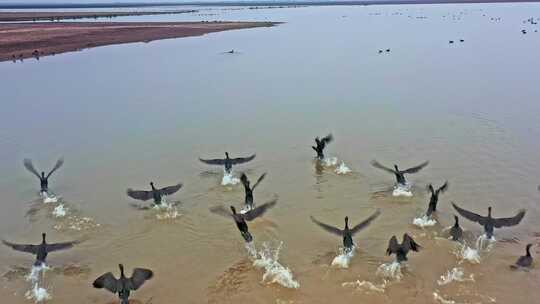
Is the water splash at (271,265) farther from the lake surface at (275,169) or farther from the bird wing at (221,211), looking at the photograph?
the bird wing at (221,211)

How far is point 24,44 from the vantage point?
48.6 meters

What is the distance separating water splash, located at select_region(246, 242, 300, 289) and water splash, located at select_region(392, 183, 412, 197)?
3918 mm

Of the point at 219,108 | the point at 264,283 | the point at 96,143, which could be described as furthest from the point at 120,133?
the point at 264,283

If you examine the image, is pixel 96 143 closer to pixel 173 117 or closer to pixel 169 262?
pixel 173 117

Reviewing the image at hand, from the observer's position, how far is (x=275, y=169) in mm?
16156

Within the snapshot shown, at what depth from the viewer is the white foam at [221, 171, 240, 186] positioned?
1532 cm

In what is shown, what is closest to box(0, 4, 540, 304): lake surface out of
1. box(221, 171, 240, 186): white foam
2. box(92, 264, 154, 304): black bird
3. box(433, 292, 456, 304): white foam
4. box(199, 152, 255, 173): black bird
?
box(433, 292, 456, 304): white foam

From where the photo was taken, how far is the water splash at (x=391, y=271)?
10.4 metres

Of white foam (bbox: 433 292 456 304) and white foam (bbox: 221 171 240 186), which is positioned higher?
white foam (bbox: 221 171 240 186)

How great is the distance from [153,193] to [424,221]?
21.0 feet

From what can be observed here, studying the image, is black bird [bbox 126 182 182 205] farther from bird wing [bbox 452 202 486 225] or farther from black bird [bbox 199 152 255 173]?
bird wing [bbox 452 202 486 225]

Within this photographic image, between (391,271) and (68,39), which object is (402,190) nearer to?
(391,271)

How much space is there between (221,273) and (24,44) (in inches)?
1761

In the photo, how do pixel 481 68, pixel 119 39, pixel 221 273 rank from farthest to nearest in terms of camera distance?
1. pixel 119 39
2. pixel 481 68
3. pixel 221 273
